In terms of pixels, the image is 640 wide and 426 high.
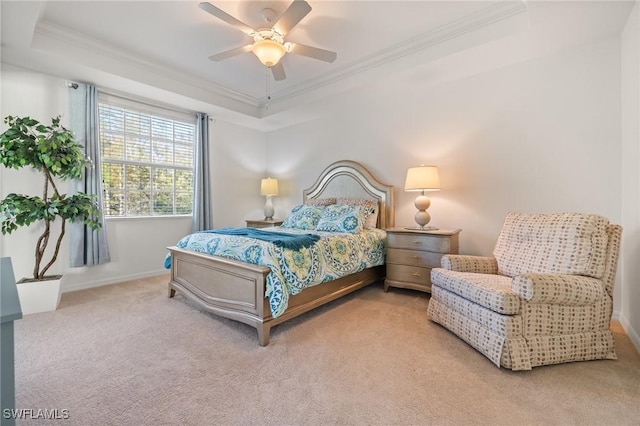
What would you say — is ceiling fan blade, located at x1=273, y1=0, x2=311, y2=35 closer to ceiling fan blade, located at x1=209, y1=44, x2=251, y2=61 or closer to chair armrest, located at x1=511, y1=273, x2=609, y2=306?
ceiling fan blade, located at x1=209, y1=44, x2=251, y2=61

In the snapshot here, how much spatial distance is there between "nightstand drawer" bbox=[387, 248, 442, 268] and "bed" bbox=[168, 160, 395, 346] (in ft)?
1.08

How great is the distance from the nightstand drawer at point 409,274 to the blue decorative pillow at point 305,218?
3.59ft

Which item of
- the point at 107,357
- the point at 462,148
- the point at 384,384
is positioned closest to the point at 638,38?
the point at 462,148

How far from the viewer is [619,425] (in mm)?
1349

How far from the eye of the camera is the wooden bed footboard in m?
2.18

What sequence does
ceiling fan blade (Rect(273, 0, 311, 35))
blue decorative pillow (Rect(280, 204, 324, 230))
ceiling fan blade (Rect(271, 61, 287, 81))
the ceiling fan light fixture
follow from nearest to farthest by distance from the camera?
1. ceiling fan blade (Rect(273, 0, 311, 35))
2. the ceiling fan light fixture
3. ceiling fan blade (Rect(271, 61, 287, 81))
4. blue decorative pillow (Rect(280, 204, 324, 230))

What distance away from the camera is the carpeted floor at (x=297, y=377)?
4.69 feet

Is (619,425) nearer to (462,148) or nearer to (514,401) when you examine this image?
(514,401)

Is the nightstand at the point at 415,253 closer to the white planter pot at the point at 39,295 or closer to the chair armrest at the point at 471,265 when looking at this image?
the chair armrest at the point at 471,265

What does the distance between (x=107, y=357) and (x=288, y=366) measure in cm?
124

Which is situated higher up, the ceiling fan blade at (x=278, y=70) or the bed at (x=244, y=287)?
the ceiling fan blade at (x=278, y=70)

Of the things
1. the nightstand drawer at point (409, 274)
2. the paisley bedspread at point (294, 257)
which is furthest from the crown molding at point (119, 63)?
the nightstand drawer at point (409, 274)

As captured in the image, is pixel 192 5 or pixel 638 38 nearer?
pixel 638 38

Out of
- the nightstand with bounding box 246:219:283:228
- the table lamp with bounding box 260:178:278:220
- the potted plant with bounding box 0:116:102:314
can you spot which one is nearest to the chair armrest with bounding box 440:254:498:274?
the nightstand with bounding box 246:219:283:228
